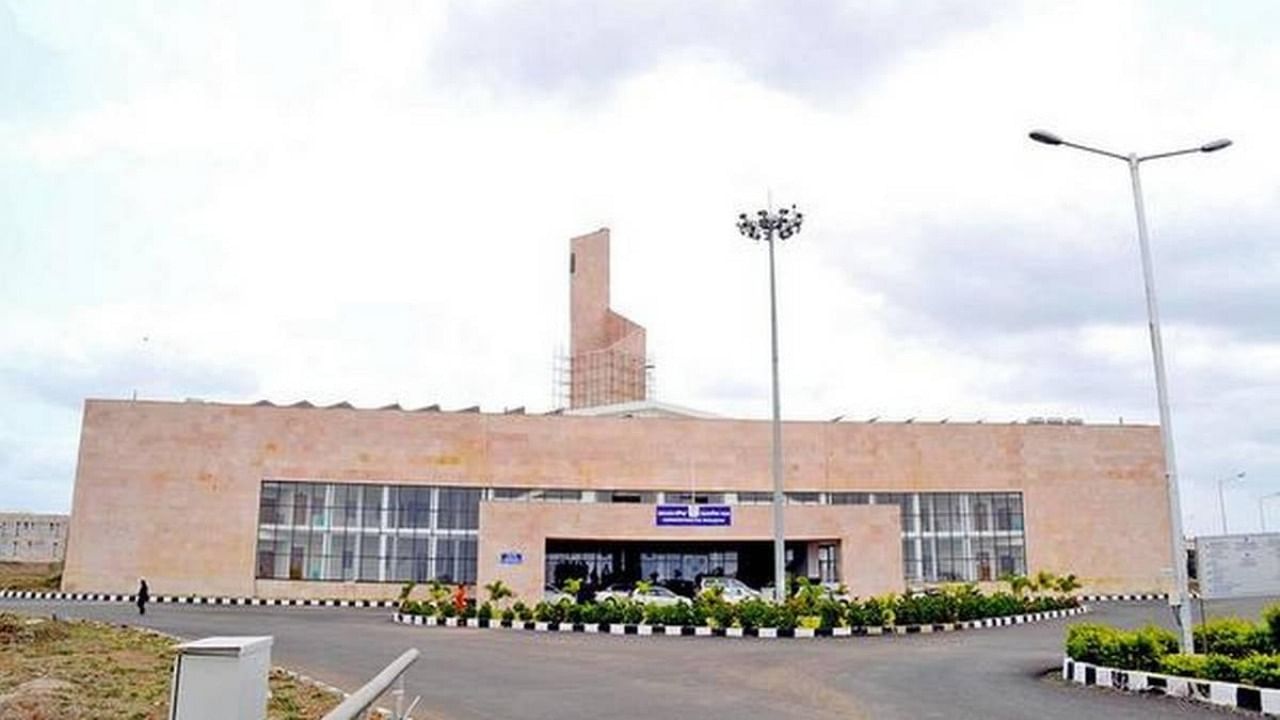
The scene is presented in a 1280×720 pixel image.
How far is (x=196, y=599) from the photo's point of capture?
36531 millimetres

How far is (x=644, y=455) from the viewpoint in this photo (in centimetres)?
3972

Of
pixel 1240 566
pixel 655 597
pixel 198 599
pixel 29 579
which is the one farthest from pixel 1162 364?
pixel 29 579

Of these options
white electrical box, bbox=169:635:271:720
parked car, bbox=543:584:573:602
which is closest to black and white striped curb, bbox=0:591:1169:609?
parked car, bbox=543:584:573:602

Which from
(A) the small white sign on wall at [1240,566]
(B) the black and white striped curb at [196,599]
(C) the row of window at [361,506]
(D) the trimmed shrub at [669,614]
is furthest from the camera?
(C) the row of window at [361,506]

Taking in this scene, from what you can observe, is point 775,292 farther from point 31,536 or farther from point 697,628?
point 31,536

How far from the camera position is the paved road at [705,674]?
35.0 feet

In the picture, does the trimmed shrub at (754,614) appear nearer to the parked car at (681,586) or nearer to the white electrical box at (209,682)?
the parked car at (681,586)

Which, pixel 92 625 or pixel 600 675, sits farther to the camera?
pixel 92 625

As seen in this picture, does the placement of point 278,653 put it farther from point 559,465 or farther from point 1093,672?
point 559,465

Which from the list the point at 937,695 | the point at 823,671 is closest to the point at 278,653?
the point at 823,671

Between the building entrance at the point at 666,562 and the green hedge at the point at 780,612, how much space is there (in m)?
11.1

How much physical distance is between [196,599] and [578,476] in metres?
13.7

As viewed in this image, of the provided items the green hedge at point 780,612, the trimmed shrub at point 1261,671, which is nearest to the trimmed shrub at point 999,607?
the green hedge at point 780,612

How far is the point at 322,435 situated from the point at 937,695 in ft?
99.0
